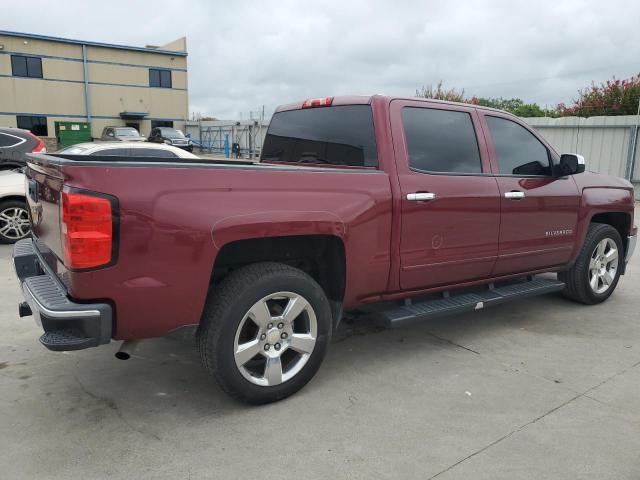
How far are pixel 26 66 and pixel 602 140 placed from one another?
109ft

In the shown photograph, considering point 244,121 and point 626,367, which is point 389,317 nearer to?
point 626,367

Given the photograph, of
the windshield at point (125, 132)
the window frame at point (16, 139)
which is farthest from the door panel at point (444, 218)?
the windshield at point (125, 132)

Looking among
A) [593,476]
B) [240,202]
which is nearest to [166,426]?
[240,202]

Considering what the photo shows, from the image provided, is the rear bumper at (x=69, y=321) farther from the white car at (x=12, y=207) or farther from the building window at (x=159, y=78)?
the building window at (x=159, y=78)

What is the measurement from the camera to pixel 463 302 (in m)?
4.09

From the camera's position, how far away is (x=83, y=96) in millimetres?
35719

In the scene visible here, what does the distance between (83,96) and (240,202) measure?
123ft

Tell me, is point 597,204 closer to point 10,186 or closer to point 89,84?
point 10,186

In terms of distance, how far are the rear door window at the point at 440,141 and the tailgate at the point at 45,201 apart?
2224 millimetres

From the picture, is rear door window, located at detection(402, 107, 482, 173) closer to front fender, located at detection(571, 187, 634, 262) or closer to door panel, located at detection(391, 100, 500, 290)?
door panel, located at detection(391, 100, 500, 290)

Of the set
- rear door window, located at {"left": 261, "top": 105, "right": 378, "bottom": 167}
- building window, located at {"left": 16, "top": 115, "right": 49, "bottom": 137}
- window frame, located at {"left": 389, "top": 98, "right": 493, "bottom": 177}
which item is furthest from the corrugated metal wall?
building window, located at {"left": 16, "top": 115, "right": 49, "bottom": 137}

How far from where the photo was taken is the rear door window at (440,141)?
3824 millimetres

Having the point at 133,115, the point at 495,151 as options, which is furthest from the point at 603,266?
the point at 133,115

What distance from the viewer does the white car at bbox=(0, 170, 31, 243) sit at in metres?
7.44
